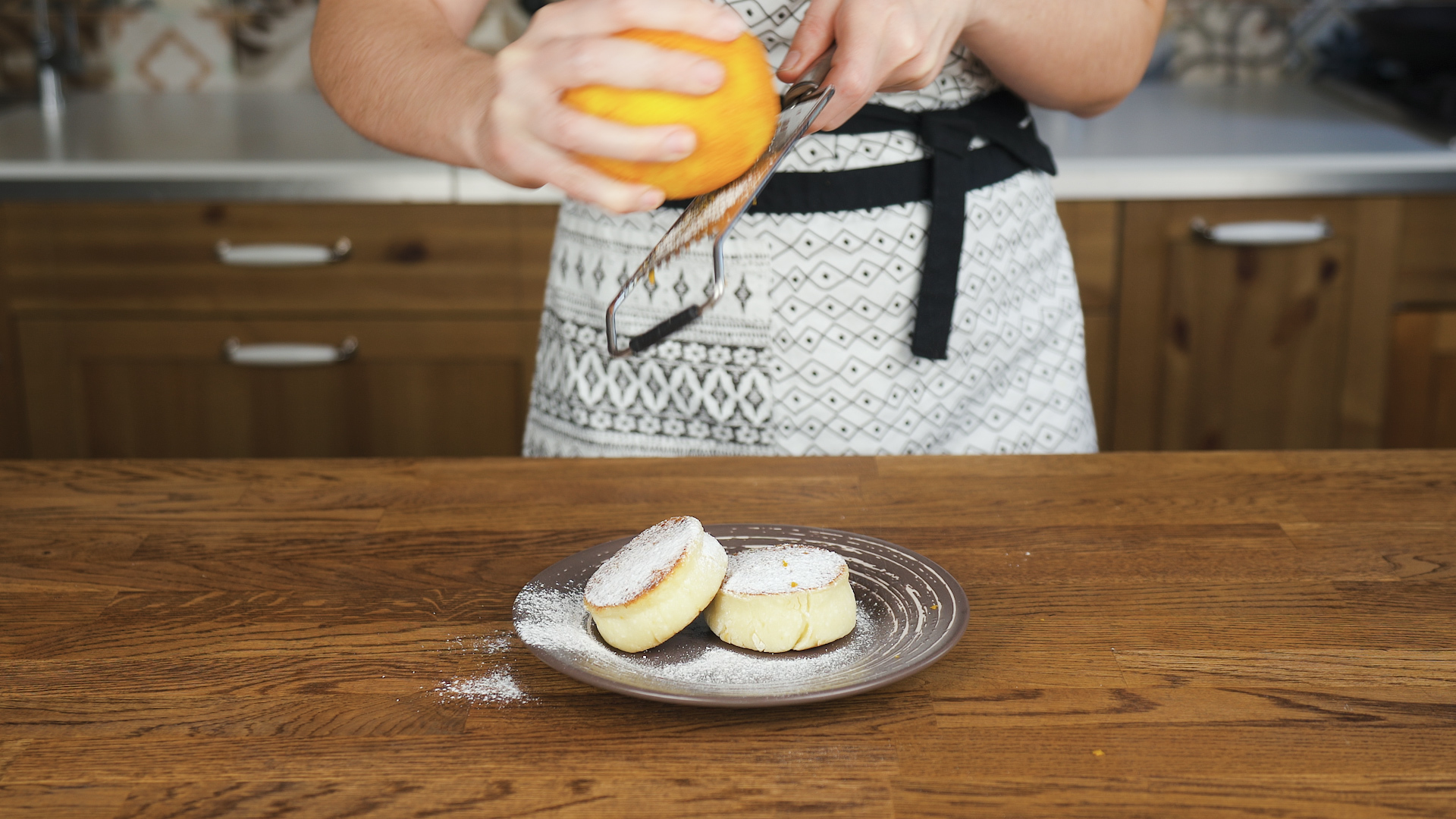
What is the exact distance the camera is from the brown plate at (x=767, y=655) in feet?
1.83

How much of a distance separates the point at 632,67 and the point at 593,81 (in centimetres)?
2

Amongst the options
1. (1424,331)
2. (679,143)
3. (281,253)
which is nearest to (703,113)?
(679,143)

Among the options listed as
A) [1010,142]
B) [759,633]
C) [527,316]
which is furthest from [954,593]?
[527,316]

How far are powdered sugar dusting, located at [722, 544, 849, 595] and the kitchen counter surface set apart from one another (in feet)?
3.81

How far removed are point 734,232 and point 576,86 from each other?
436 mm

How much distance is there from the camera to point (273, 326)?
6.09 ft

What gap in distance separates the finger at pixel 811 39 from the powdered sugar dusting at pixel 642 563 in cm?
26

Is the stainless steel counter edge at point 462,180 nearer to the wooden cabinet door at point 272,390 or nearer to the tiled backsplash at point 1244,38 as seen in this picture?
the wooden cabinet door at point 272,390

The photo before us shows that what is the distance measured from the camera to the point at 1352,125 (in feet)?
6.38

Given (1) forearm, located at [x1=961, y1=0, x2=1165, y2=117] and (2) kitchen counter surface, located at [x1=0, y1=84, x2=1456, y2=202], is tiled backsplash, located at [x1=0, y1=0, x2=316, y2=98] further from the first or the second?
(1) forearm, located at [x1=961, y1=0, x2=1165, y2=117]

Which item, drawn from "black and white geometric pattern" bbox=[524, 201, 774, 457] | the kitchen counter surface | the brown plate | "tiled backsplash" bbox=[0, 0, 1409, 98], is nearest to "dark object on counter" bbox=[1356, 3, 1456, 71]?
the kitchen counter surface

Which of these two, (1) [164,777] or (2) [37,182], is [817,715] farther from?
(2) [37,182]

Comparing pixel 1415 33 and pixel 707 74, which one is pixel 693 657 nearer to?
pixel 707 74

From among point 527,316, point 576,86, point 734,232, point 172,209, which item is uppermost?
point 576,86
